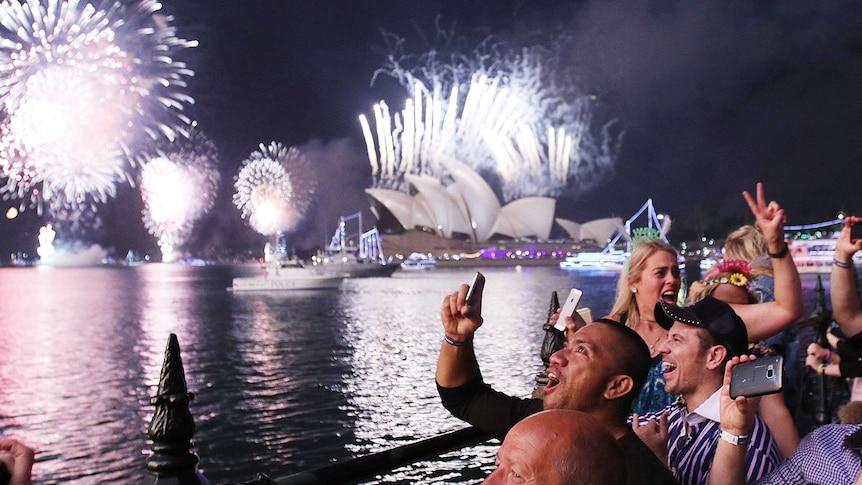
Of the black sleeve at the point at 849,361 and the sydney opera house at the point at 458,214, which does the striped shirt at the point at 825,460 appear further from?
the sydney opera house at the point at 458,214

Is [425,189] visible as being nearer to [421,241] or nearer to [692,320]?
[421,241]

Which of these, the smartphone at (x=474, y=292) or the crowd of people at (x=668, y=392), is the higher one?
the smartphone at (x=474, y=292)

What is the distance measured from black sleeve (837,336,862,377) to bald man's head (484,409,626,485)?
193 cm

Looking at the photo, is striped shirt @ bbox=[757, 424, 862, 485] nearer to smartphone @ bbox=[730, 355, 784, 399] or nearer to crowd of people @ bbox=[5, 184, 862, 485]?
crowd of people @ bbox=[5, 184, 862, 485]

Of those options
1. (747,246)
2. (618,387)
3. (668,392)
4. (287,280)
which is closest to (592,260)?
(287,280)

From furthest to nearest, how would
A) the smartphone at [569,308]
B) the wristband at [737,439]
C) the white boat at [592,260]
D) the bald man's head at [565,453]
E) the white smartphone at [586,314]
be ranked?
the white boat at [592,260], the white smartphone at [586,314], the smartphone at [569,308], the wristband at [737,439], the bald man's head at [565,453]

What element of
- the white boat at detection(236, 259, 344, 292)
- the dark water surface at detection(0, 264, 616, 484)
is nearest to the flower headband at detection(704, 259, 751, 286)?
the dark water surface at detection(0, 264, 616, 484)

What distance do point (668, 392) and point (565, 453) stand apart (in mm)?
907

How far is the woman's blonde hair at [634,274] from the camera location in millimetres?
3029

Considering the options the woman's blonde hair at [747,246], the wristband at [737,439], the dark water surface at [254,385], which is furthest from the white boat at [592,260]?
the wristband at [737,439]

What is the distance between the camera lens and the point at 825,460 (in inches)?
60.6

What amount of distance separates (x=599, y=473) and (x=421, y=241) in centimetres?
9171

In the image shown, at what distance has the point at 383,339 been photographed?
24.2m

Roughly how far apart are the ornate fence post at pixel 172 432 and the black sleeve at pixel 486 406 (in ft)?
2.36
